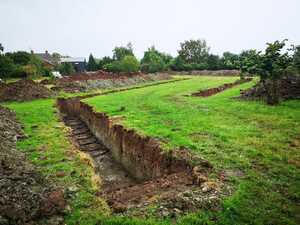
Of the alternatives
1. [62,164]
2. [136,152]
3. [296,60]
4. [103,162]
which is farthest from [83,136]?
[296,60]

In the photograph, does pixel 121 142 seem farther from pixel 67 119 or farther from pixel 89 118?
pixel 67 119

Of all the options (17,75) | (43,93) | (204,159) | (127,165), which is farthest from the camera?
(17,75)

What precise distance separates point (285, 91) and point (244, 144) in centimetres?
1135

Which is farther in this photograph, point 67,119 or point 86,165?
point 67,119

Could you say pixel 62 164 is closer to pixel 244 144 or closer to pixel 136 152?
pixel 136 152

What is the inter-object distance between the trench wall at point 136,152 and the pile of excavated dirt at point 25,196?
3.85 metres

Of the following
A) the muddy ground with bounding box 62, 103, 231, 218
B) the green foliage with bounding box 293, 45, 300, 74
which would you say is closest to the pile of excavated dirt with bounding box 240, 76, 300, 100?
the green foliage with bounding box 293, 45, 300, 74

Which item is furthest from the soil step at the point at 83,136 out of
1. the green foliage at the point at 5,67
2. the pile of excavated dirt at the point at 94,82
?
the green foliage at the point at 5,67

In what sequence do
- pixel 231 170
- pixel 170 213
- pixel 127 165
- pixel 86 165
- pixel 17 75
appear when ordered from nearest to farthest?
1. pixel 170 213
2. pixel 231 170
3. pixel 86 165
4. pixel 127 165
5. pixel 17 75

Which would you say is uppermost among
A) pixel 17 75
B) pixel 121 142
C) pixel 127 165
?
pixel 17 75

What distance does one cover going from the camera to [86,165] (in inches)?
401

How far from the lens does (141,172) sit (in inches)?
467

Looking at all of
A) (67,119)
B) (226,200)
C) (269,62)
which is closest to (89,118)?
(67,119)

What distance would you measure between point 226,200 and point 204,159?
102 inches
